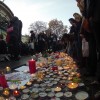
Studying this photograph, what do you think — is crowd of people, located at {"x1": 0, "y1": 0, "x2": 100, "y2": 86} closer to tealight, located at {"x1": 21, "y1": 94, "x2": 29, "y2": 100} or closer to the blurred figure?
the blurred figure

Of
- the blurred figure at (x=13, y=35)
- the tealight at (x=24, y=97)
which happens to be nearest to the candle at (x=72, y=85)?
the tealight at (x=24, y=97)

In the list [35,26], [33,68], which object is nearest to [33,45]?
[33,68]

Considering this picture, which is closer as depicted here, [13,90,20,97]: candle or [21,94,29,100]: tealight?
[21,94,29,100]: tealight

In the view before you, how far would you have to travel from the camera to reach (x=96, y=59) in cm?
530

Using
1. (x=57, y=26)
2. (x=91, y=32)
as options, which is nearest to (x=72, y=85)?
(x=91, y=32)

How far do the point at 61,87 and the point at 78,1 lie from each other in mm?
2155

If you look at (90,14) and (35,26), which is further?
(35,26)

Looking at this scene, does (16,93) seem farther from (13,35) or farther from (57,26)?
(57,26)

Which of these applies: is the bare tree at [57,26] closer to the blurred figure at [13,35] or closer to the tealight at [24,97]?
the blurred figure at [13,35]

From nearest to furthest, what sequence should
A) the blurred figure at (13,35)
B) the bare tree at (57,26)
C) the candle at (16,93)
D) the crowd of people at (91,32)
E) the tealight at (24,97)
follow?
the tealight at (24,97), the candle at (16,93), the crowd of people at (91,32), the blurred figure at (13,35), the bare tree at (57,26)

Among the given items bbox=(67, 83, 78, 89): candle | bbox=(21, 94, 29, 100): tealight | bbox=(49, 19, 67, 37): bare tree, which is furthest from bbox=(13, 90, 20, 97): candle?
bbox=(49, 19, 67, 37): bare tree

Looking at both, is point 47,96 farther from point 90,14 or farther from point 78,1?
point 78,1

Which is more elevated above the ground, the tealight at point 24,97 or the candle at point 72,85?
the candle at point 72,85

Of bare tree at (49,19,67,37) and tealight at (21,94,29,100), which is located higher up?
bare tree at (49,19,67,37)
